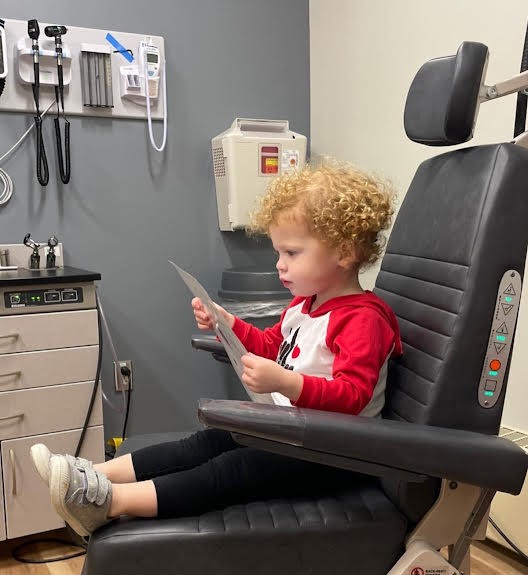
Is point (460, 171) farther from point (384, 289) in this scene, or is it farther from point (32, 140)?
point (32, 140)

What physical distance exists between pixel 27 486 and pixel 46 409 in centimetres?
23

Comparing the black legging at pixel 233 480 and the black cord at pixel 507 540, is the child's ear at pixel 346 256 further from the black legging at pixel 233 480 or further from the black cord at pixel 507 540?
the black cord at pixel 507 540

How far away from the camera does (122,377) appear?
8.11 ft

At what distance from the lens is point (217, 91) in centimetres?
258

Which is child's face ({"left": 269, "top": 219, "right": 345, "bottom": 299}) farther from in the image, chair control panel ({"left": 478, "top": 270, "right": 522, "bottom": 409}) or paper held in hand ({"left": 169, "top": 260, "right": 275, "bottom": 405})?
chair control panel ({"left": 478, "top": 270, "right": 522, "bottom": 409})

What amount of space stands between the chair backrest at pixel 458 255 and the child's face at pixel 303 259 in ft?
0.54

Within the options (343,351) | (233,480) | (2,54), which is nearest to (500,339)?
(343,351)

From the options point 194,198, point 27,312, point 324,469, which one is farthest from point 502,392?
point 194,198

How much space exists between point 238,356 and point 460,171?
508 millimetres

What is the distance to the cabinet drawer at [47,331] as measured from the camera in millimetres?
1820

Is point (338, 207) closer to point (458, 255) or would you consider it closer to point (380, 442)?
point (458, 255)

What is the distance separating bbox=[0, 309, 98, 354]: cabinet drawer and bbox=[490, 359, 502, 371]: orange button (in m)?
1.26

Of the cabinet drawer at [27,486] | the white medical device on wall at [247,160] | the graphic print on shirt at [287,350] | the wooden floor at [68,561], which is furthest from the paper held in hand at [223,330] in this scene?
the white medical device on wall at [247,160]

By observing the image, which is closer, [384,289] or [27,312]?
[384,289]
